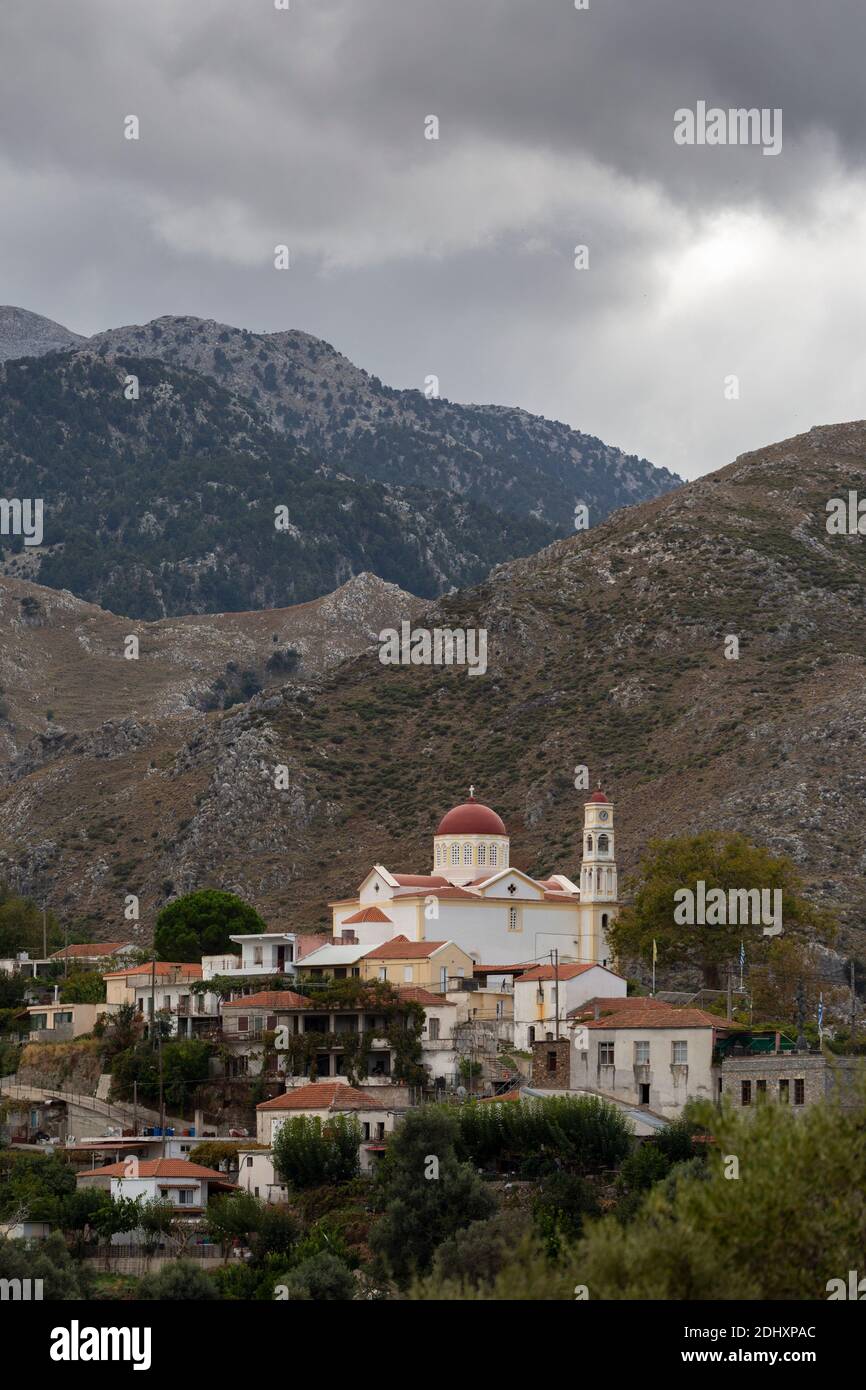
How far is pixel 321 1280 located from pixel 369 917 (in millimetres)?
40483

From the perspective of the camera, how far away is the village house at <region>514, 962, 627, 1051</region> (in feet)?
289

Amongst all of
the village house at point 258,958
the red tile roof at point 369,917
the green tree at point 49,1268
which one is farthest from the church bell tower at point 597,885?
the green tree at point 49,1268

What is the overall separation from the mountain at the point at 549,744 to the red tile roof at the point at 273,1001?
114 ft

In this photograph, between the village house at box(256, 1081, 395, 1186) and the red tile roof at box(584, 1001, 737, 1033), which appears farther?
the red tile roof at box(584, 1001, 737, 1033)

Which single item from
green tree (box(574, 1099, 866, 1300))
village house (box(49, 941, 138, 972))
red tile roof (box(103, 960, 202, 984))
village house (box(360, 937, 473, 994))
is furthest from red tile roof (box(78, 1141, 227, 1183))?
green tree (box(574, 1099, 866, 1300))

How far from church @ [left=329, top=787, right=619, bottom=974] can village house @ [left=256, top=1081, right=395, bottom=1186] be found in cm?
1839

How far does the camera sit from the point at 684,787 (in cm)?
13550

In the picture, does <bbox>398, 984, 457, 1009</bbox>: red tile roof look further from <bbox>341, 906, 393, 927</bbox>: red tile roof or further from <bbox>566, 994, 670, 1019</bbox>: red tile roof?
<bbox>341, 906, 393, 927</bbox>: red tile roof

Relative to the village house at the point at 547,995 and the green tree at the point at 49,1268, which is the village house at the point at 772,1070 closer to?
the village house at the point at 547,995

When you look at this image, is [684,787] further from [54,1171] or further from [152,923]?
[54,1171]

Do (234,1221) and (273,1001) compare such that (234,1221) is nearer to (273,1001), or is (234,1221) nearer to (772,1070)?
(772,1070)

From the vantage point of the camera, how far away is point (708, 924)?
3905 inches

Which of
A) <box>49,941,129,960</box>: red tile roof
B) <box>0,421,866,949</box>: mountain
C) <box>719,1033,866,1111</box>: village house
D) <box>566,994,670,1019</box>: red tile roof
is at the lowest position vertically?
<box>719,1033,866,1111</box>: village house

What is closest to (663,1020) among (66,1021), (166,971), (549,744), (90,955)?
(166,971)
